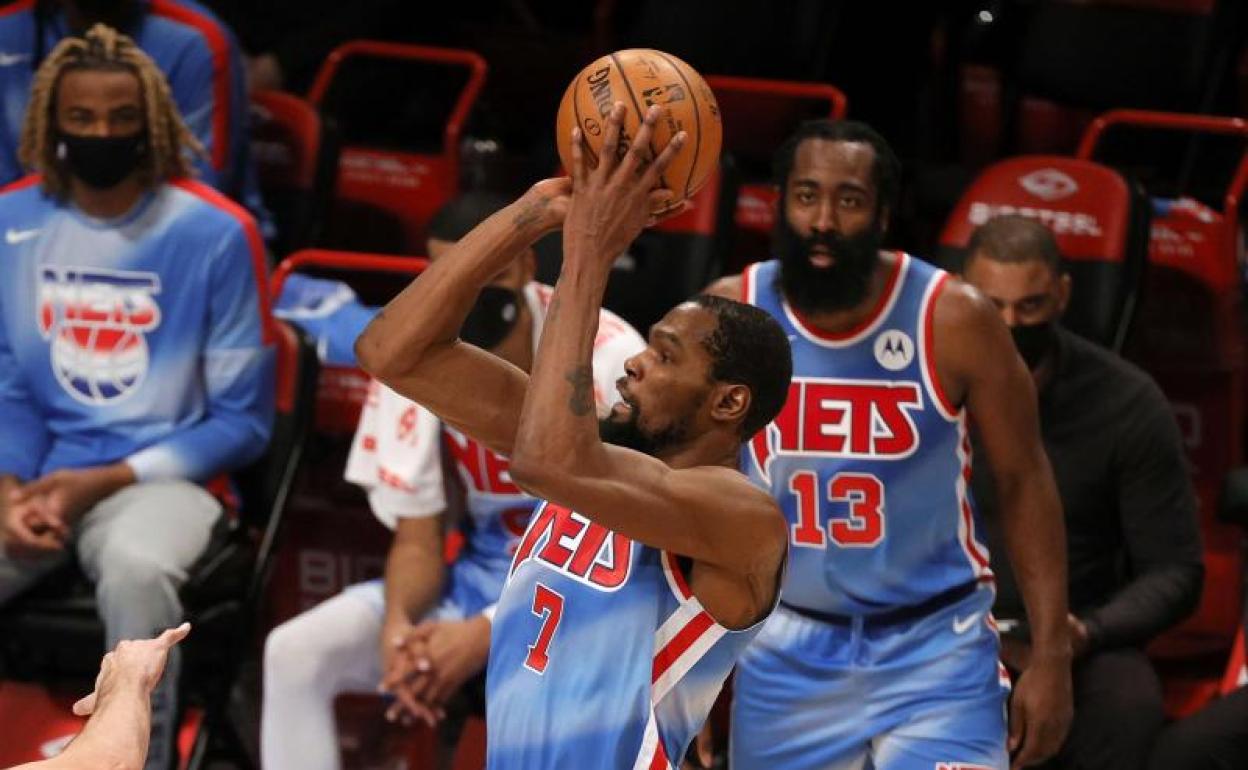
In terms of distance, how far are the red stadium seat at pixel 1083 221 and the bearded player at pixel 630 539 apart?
2.24 meters

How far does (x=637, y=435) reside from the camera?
358 cm

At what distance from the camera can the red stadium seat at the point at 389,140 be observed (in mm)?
6898

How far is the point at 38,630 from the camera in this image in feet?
16.5

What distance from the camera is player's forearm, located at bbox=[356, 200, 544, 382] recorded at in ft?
11.3

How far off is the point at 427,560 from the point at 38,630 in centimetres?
88

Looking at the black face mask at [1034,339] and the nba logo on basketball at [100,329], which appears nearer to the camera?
the black face mask at [1034,339]

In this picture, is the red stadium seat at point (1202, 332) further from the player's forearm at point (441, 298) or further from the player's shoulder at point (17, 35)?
the player's shoulder at point (17, 35)

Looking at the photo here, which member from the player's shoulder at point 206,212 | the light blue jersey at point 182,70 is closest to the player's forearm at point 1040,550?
the player's shoulder at point 206,212

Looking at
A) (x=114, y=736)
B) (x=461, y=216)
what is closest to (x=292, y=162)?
(x=461, y=216)

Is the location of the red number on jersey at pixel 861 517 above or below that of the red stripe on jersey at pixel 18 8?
below

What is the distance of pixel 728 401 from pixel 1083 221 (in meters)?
2.52

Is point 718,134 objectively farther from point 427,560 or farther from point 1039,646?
point 427,560

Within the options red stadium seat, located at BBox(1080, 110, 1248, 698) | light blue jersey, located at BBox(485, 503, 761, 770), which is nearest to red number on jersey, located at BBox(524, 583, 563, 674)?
light blue jersey, located at BBox(485, 503, 761, 770)

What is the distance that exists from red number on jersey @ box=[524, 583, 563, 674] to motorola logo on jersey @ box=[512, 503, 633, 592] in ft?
0.15
